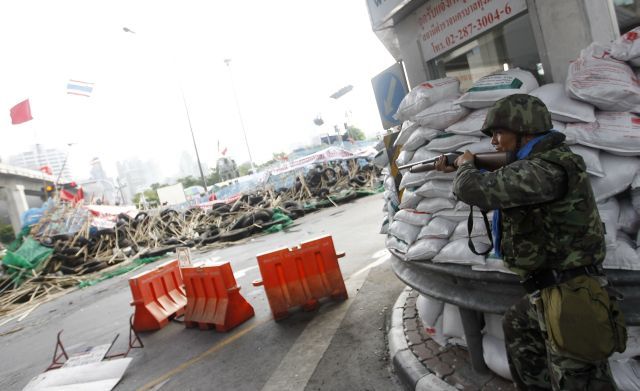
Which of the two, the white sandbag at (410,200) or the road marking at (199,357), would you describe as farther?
the road marking at (199,357)

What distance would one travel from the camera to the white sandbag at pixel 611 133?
2213mm

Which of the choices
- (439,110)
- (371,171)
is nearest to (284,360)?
(439,110)

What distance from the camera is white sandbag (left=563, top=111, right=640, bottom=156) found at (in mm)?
2213

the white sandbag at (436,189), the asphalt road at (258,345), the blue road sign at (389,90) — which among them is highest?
the blue road sign at (389,90)

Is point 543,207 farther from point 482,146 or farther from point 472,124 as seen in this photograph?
point 472,124

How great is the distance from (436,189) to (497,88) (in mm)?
776

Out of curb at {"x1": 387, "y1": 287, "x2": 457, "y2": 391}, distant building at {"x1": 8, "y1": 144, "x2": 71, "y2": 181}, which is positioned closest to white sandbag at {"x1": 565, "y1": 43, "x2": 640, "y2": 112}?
curb at {"x1": 387, "y1": 287, "x2": 457, "y2": 391}

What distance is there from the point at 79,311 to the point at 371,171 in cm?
1575

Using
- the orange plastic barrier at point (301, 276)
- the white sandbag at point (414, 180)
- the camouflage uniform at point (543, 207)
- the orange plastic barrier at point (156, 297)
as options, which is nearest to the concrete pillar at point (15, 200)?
the orange plastic barrier at point (156, 297)

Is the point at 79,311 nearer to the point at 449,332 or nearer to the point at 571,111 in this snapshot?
the point at 449,332

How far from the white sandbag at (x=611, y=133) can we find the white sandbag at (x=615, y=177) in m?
0.04

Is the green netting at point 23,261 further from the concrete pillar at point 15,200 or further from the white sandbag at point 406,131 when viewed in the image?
the concrete pillar at point 15,200

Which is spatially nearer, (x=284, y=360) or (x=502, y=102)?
(x=502, y=102)

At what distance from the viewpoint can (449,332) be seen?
304 cm
